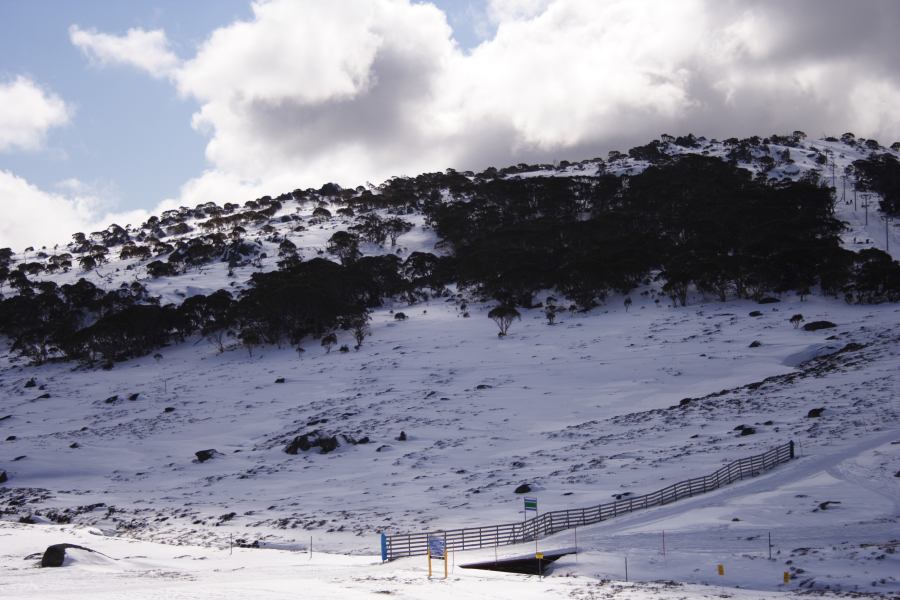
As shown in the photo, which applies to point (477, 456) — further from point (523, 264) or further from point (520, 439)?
point (523, 264)

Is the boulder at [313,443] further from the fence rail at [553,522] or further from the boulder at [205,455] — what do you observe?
the fence rail at [553,522]

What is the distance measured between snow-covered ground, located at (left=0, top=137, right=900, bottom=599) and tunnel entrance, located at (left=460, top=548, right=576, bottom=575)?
0.49 metres

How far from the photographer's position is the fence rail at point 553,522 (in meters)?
21.1

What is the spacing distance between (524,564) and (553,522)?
11.7ft

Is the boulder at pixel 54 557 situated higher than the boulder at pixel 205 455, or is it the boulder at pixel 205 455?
the boulder at pixel 54 557

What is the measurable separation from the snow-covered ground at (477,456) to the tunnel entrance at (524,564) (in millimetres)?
494

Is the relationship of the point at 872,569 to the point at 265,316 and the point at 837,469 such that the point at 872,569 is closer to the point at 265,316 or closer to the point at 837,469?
the point at 837,469

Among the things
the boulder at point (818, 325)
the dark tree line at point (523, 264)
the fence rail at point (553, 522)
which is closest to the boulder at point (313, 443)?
the fence rail at point (553, 522)

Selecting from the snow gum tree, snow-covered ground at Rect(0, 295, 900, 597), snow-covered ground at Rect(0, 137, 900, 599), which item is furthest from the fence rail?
the snow gum tree

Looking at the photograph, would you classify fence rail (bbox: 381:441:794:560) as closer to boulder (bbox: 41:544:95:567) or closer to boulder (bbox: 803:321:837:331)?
boulder (bbox: 41:544:95:567)

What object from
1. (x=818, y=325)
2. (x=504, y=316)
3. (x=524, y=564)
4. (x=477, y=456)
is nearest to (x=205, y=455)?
(x=477, y=456)

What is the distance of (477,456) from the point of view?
3272cm

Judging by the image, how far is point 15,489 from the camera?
3406 cm

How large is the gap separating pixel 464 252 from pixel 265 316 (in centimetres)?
3467
